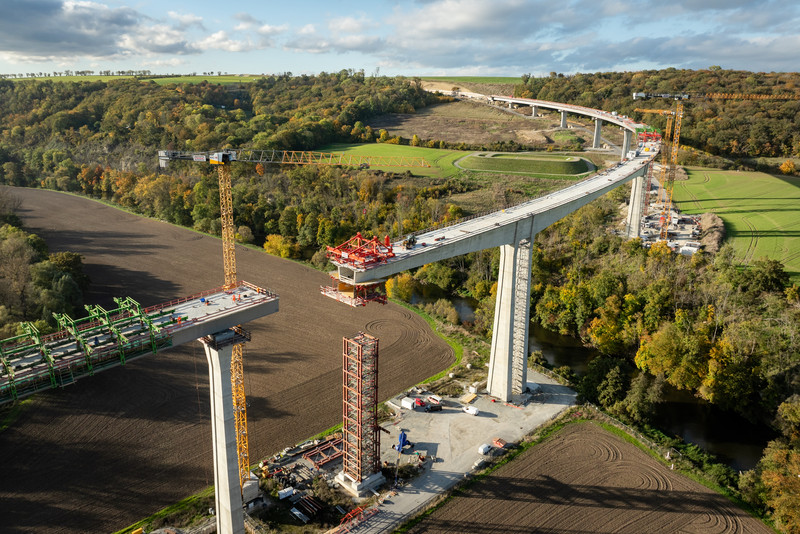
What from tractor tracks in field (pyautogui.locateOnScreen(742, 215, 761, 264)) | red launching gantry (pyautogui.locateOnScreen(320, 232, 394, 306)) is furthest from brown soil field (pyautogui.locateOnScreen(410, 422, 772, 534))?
tractor tracks in field (pyautogui.locateOnScreen(742, 215, 761, 264))

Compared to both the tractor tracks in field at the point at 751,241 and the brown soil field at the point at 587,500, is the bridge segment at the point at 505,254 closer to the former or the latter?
the brown soil field at the point at 587,500

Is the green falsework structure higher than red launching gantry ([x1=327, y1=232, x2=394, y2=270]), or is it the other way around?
red launching gantry ([x1=327, y1=232, x2=394, y2=270])

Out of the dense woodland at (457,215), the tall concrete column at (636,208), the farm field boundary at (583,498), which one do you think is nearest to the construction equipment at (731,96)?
the dense woodland at (457,215)

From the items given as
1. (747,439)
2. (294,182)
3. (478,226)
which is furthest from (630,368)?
(294,182)

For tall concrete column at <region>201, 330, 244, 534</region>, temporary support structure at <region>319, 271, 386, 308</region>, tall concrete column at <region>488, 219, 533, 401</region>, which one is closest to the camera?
tall concrete column at <region>201, 330, 244, 534</region>

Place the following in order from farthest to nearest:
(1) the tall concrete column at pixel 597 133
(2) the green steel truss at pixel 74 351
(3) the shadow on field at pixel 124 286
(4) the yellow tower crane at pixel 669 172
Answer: (1) the tall concrete column at pixel 597 133 → (4) the yellow tower crane at pixel 669 172 → (3) the shadow on field at pixel 124 286 → (2) the green steel truss at pixel 74 351

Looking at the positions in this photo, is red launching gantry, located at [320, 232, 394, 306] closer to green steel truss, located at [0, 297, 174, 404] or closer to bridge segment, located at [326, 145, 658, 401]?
bridge segment, located at [326, 145, 658, 401]

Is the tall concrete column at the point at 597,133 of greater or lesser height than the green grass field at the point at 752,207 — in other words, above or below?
above

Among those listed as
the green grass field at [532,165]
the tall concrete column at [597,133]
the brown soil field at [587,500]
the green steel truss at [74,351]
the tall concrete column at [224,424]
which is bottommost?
the brown soil field at [587,500]
